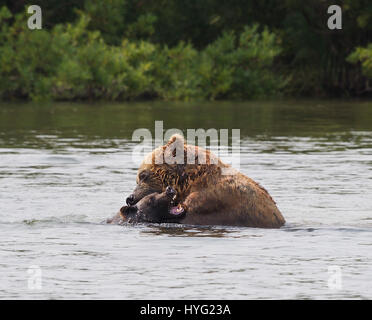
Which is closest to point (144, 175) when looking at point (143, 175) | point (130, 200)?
point (143, 175)

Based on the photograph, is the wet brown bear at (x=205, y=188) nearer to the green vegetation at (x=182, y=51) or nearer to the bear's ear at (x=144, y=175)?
the bear's ear at (x=144, y=175)

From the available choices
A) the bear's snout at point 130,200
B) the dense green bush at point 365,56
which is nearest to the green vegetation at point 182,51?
the dense green bush at point 365,56

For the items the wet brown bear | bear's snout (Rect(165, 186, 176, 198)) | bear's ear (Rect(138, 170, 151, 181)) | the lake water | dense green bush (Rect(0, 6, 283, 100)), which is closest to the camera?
the lake water

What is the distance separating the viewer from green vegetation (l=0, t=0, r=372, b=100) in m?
41.0

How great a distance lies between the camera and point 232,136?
2266cm

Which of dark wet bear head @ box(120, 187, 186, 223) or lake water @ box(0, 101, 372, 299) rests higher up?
dark wet bear head @ box(120, 187, 186, 223)

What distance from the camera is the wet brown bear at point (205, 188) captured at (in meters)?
10.2

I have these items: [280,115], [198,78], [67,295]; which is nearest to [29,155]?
[67,295]

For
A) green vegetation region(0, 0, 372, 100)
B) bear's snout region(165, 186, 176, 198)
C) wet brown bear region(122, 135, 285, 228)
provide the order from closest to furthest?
bear's snout region(165, 186, 176, 198)
wet brown bear region(122, 135, 285, 228)
green vegetation region(0, 0, 372, 100)

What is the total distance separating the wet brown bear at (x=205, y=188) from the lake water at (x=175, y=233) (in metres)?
0.13

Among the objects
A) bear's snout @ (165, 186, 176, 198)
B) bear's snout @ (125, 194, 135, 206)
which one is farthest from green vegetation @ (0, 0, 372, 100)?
bear's snout @ (165, 186, 176, 198)

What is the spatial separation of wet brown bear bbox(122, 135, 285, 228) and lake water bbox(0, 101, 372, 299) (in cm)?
13

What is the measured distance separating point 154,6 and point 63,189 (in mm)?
36572

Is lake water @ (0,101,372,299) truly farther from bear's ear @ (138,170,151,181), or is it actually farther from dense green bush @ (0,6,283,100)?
dense green bush @ (0,6,283,100)
